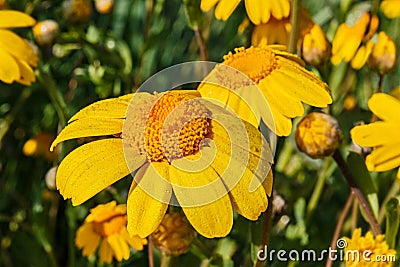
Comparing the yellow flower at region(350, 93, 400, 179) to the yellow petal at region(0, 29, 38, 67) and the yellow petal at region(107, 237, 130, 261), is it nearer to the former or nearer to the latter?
the yellow petal at region(107, 237, 130, 261)

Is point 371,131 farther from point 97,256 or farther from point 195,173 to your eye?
point 97,256

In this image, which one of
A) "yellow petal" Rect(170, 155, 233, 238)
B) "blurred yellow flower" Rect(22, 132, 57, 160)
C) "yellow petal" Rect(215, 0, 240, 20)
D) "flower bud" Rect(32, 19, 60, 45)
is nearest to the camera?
"yellow petal" Rect(170, 155, 233, 238)

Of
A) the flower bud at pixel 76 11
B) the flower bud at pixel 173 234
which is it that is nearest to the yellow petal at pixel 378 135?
the flower bud at pixel 173 234

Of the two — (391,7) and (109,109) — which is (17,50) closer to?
(109,109)

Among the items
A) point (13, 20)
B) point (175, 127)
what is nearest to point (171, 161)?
point (175, 127)

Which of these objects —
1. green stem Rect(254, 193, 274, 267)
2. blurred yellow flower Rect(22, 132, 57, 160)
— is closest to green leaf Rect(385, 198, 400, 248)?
green stem Rect(254, 193, 274, 267)

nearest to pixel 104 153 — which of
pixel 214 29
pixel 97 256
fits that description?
pixel 97 256
